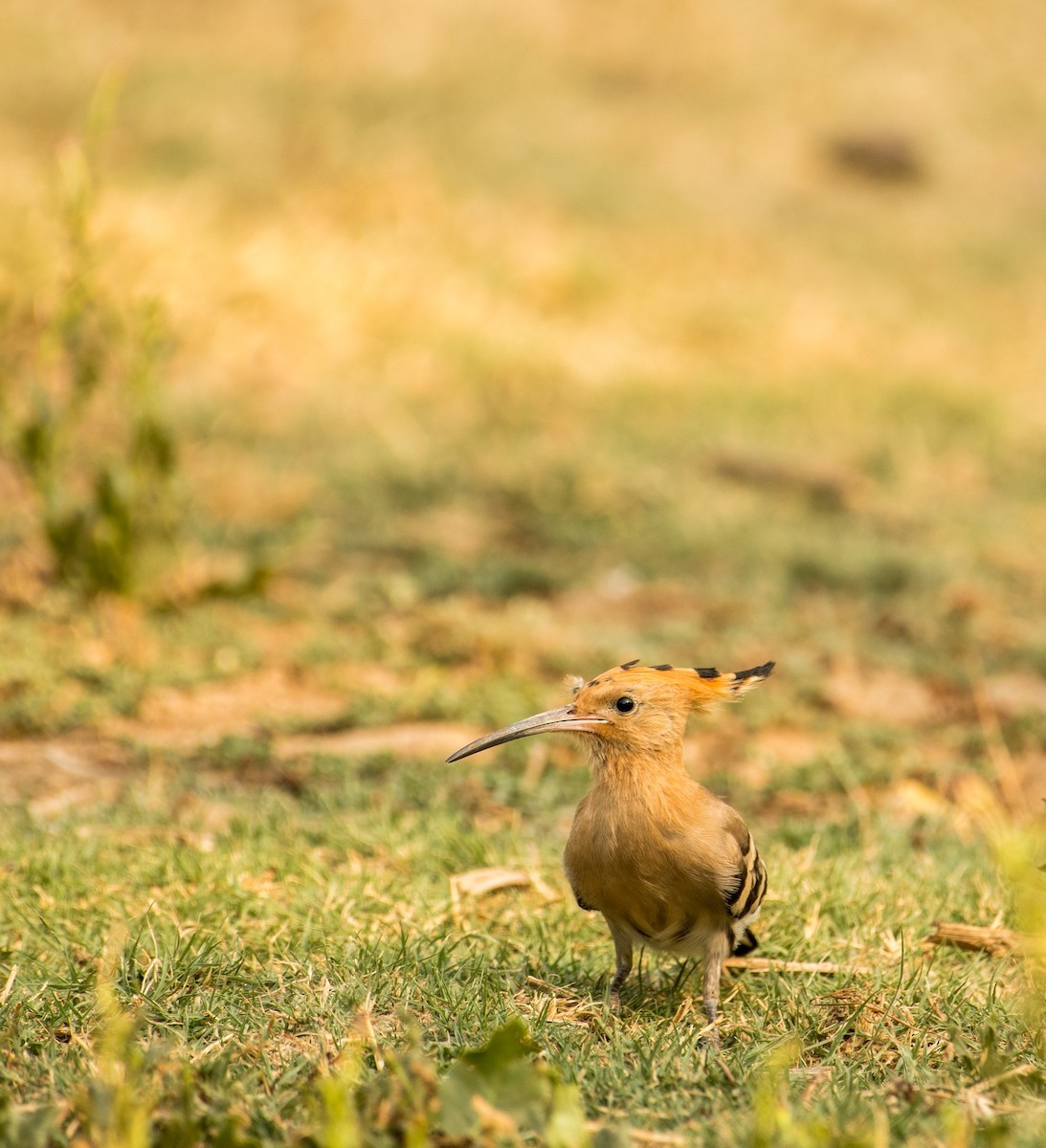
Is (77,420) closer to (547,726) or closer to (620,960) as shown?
(547,726)

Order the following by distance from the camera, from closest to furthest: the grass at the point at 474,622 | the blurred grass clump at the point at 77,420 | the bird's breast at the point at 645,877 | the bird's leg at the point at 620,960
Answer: the grass at the point at 474,622
the bird's breast at the point at 645,877
the bird's leg at the point at 620,960
the blurred grass clump at the point at 77,420

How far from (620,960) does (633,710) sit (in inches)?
18.4

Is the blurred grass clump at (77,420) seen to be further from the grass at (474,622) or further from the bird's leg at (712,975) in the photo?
the bird's leg at (712,975)

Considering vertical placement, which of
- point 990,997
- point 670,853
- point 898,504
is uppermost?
point 670,853

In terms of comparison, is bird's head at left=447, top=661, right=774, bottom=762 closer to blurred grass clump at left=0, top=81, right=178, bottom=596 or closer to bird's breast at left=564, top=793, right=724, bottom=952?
bird's breast at left=564, top=793, right=724, bottom=952

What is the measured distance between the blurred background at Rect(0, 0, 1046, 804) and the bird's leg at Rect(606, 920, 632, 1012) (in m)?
1.86

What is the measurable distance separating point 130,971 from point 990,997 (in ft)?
5.16

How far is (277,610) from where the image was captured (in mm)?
5324

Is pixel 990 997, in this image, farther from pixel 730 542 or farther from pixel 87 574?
pixel 730 542

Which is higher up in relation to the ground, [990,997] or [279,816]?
[990,997]

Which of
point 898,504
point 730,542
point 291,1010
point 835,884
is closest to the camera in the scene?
point 291,1010

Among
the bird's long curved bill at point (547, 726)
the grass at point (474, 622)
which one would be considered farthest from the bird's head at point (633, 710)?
the grass at point (474, 622)

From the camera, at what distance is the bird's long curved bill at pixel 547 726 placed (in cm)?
266

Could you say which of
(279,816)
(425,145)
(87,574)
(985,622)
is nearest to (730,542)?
(985,622)
